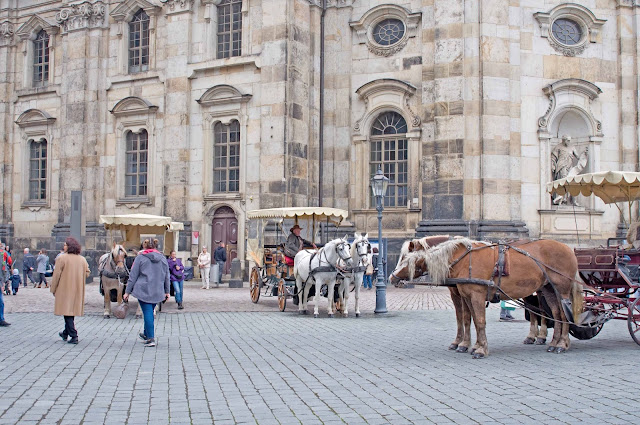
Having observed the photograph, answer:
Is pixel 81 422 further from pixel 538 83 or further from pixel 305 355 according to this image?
pixel 538 83

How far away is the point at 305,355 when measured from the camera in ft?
35.1

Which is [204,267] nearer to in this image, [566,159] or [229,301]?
[229,301]

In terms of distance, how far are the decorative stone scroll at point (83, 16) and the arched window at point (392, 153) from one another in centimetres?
1305

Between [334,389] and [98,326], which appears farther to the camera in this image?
[98,326]

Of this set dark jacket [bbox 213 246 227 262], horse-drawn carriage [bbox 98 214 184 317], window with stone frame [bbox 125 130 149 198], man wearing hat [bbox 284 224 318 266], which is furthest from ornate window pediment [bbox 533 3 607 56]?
window with stone frame [bbox 125 130 149 198]

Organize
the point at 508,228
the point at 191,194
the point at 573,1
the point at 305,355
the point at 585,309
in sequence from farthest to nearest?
the point at 191,194, the point at 573,1, the point at 508,228, the point at 585,309, the point at 305,355

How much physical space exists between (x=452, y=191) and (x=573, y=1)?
8518 mm

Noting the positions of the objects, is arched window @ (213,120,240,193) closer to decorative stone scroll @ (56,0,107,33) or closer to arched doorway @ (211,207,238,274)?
arched doorway @ (211,207,238,274)

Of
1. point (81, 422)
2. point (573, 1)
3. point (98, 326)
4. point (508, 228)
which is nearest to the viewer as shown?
point (81, 422)

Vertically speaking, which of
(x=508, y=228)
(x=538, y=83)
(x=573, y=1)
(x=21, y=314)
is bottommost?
(x=21, y=314)

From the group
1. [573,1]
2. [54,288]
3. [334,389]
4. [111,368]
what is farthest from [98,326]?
[573,1]

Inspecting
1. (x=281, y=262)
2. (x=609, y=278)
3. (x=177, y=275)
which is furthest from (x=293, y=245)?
(x=609, y=278)

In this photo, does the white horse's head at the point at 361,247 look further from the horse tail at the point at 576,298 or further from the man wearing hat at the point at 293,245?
the horse tail at the point at 576,298

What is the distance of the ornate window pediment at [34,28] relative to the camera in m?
34.8
